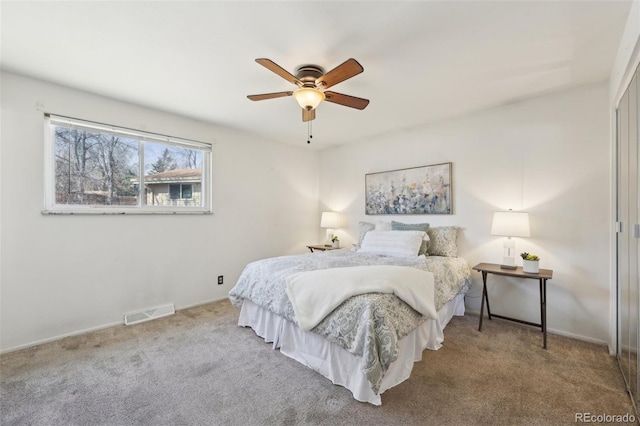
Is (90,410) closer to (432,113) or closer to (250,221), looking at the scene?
(250,221)

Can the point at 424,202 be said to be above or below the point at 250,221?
above

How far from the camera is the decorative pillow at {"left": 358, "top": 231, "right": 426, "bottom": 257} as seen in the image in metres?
3.21

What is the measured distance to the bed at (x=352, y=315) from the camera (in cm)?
175

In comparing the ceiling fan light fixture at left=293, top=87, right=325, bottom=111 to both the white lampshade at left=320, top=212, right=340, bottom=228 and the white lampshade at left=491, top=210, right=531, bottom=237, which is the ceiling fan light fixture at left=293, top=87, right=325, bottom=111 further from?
the white lampshade at left=320, top=212, right=340, bottom=228

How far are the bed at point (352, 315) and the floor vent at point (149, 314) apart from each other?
1012mm

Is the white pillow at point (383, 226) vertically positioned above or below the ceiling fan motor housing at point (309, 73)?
below

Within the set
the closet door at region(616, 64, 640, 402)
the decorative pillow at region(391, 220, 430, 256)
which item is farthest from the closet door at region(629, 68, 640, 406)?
the decorative pillow at region(391, 220, 430, 256)

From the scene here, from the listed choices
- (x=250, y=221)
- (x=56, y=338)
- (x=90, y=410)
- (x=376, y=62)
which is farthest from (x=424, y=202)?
(x=56, y=338)

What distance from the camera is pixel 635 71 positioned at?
1.79m

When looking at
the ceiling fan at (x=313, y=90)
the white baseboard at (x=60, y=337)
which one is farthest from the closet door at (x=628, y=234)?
the white baseboard at (x=60, y=337)

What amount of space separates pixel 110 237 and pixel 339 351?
270cm

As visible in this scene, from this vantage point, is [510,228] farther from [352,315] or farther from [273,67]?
[273,67]

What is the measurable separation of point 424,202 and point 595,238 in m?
1.72

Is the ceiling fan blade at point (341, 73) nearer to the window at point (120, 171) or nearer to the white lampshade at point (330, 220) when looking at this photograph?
the window at point (120, 171)
